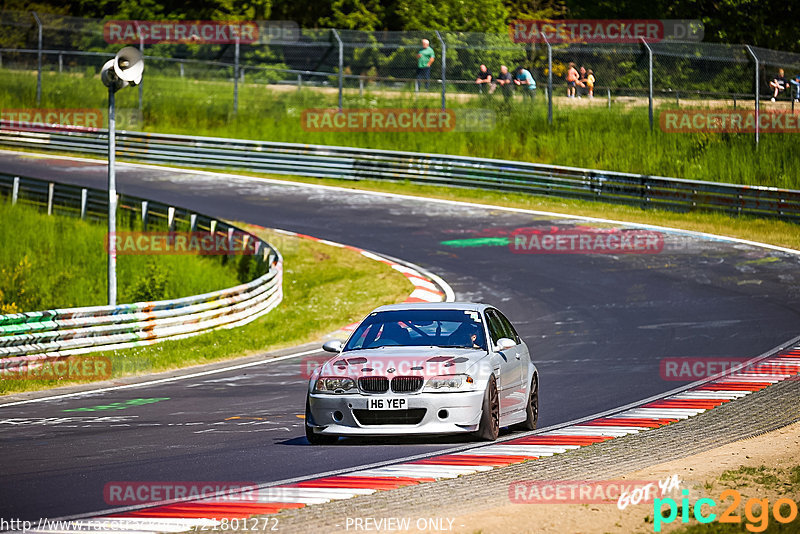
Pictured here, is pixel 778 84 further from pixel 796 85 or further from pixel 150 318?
pixel 150 318

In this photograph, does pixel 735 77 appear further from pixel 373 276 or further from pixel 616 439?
pixel 616 439

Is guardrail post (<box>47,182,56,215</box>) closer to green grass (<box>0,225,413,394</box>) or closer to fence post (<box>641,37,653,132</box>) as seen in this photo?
green grass (<box>0,225,413,394</box>)

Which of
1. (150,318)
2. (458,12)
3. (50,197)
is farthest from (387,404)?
(458,12)

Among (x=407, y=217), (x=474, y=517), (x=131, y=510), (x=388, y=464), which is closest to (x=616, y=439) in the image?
(x=388, y=464)

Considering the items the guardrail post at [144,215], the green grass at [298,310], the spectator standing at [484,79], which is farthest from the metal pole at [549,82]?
the guardrail post at [144,215]

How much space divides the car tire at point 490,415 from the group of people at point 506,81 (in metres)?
26.8

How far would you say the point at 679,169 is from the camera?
33906 millimetres

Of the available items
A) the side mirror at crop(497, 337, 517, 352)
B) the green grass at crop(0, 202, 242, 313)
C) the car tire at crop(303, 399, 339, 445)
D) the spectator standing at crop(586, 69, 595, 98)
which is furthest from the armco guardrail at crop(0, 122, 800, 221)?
the car tire at crop(303, 399, 339, 445)

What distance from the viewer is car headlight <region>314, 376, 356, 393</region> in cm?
1039

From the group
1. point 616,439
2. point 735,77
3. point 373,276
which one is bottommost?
point 373,276

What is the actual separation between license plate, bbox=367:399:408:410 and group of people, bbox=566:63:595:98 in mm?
26096

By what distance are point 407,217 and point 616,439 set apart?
21245 millimetres

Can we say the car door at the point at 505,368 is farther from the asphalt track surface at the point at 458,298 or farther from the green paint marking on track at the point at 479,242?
the green paint marking on track at the point at 479,242

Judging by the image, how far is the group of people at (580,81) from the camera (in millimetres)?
35281
